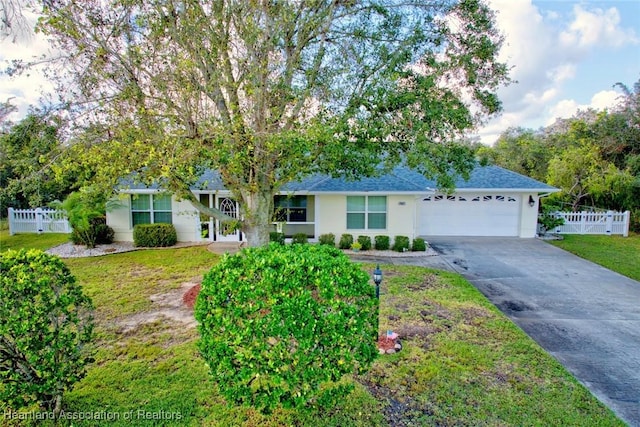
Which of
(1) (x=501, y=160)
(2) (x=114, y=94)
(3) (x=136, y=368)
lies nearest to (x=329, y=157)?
(2) (x=114, y=94)

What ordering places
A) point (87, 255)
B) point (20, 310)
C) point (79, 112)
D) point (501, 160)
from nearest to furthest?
point (20, 310)
point (79, 112)
point (87, 255)
point (501, 160)

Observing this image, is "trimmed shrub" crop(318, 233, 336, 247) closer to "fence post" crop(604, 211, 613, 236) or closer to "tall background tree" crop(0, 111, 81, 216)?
"tall background tree" crop(0, 111, 81, 216)

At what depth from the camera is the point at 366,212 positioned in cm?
1398

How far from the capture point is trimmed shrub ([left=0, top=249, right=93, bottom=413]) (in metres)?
3.48

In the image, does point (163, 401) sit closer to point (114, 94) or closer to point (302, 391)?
point (302, 391)

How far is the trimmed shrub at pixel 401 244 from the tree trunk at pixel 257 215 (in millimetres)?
6524

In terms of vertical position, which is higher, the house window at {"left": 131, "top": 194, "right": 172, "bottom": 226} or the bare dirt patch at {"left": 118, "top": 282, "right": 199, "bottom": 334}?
the house window at {"left": 131, "top": 194, "right": 172, "bottom": 226}

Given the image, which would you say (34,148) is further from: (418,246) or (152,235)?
(418,246)

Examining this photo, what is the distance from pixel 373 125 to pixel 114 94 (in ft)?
17.0

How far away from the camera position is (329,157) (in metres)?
7.31

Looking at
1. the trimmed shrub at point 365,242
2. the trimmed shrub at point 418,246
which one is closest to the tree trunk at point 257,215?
the trimmed shrub at point 365,242

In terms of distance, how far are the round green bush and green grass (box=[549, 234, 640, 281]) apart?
1080 centimetres

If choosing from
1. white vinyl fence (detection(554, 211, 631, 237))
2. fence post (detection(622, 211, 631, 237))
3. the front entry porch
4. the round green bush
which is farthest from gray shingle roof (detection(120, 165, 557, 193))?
the round green bush

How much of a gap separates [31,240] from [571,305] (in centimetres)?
1880
